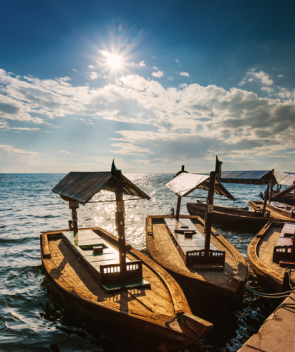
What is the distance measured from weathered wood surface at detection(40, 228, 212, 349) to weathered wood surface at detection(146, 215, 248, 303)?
1.14 m

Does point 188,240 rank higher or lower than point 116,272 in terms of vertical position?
lower

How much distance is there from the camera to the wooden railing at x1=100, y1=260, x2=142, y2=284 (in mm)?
8767

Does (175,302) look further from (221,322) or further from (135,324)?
(221,322)

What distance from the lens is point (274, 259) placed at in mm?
12383

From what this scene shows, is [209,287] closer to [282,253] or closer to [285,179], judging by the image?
[282,253]

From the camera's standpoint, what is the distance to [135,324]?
6.50 m

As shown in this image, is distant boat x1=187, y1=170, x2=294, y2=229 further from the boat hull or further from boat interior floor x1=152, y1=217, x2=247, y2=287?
the boat hull

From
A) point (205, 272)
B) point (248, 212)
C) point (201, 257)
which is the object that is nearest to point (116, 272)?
point (205, 272)

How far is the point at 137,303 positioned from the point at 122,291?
1016 mm

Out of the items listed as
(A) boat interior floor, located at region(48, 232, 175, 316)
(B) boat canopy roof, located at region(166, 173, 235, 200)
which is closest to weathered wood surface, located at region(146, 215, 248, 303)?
(A) boat interior floor, located at region(48, 232, 175, 316)

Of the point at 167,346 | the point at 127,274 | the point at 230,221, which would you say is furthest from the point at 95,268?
the point at 230,221

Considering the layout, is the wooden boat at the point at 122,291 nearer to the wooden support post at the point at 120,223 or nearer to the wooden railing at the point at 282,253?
the wooden support post at the point at 120,223

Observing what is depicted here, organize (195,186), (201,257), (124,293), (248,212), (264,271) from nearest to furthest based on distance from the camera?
(124,293), (264,271), (201,257), (195,186), (248,212)

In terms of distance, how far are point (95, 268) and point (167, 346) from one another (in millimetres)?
4439
